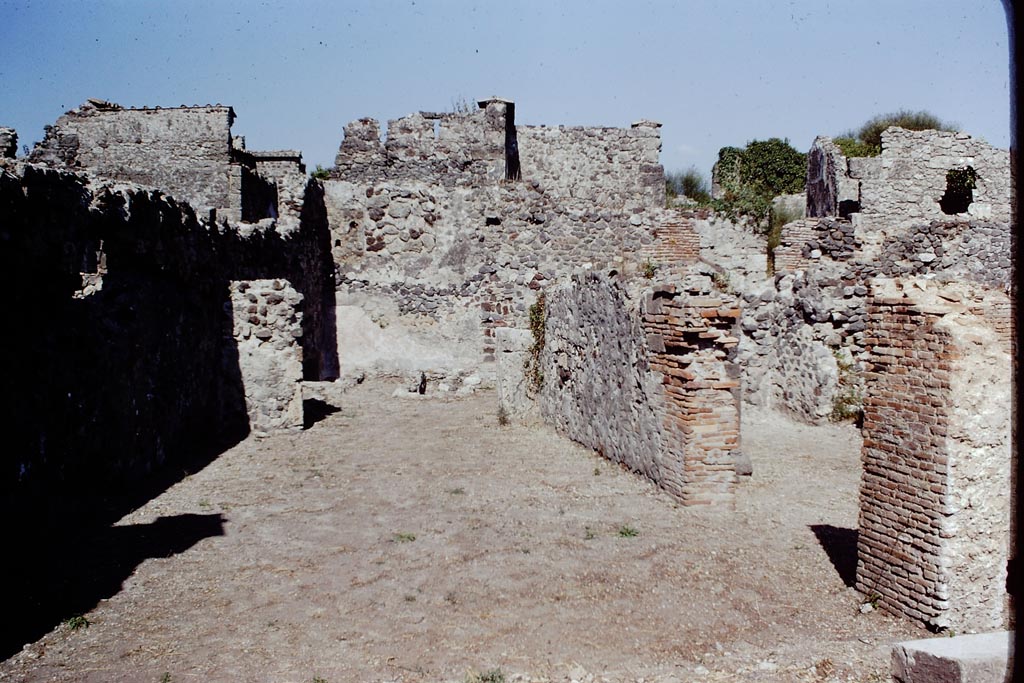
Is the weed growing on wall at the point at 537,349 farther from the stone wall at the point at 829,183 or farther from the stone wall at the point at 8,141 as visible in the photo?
the stone wall at the point at 829,183

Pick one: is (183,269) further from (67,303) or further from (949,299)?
(949,299)

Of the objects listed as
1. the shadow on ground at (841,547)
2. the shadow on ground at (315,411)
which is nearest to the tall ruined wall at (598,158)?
the shadow on ground at (315,411)

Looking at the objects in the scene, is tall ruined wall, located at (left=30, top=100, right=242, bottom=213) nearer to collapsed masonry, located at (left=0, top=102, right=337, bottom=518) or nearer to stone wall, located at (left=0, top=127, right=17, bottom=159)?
stone wall, located at (left=0, top=127, right=17, bottom=159)

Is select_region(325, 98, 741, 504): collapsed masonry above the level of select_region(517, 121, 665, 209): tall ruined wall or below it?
below

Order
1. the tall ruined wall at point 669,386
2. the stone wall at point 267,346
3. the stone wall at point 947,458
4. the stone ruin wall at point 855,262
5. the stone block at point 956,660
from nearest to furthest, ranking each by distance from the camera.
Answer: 1. the stone block at point 956,660
2. the stone wall at point 947,458
3. the tall ruined wall at point 669,386
4. the stone wall at point 267,346
5. the stone ruin wall at point 855,262

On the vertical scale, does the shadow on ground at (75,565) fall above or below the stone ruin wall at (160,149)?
below

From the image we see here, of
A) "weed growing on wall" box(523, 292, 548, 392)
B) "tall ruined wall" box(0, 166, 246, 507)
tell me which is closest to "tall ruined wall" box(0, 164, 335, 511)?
"tall ruined wall" box(0, 166, 246, 507)

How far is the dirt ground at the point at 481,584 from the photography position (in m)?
4.51

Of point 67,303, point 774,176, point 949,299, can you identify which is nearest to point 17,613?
point 67,303

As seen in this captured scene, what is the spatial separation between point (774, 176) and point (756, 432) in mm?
26640

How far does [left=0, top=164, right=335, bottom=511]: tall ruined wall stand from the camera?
6.32 meters

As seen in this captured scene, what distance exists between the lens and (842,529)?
23.2ft

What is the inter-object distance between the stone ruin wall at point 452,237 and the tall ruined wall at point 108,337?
633 centimetres

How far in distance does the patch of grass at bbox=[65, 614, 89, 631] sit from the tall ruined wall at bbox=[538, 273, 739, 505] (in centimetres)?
517
